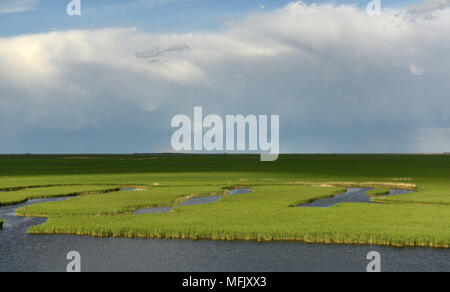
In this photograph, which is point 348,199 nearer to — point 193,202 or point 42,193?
point 193,202

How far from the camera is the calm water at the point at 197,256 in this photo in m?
24.3

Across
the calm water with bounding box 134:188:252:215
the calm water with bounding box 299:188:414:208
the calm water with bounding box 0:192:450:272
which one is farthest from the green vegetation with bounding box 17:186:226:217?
the calm water with bounding box 299:188:414:208

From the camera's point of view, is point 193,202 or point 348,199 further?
point 348,199

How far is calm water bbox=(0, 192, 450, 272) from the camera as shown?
2433cm

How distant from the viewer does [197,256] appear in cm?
2644

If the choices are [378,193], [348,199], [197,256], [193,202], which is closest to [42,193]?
[193,202]

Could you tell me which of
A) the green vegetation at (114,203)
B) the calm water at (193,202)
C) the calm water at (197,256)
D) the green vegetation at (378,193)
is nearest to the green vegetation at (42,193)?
the green vegetation at (114,203)

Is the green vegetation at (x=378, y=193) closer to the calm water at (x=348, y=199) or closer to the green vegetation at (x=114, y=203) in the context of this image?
the calm water at (x=348, y=199)

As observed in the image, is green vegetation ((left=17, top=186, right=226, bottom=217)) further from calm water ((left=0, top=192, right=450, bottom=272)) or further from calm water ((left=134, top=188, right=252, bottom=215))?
calm water ((left=0, top=192, right=450, bottom=272))
